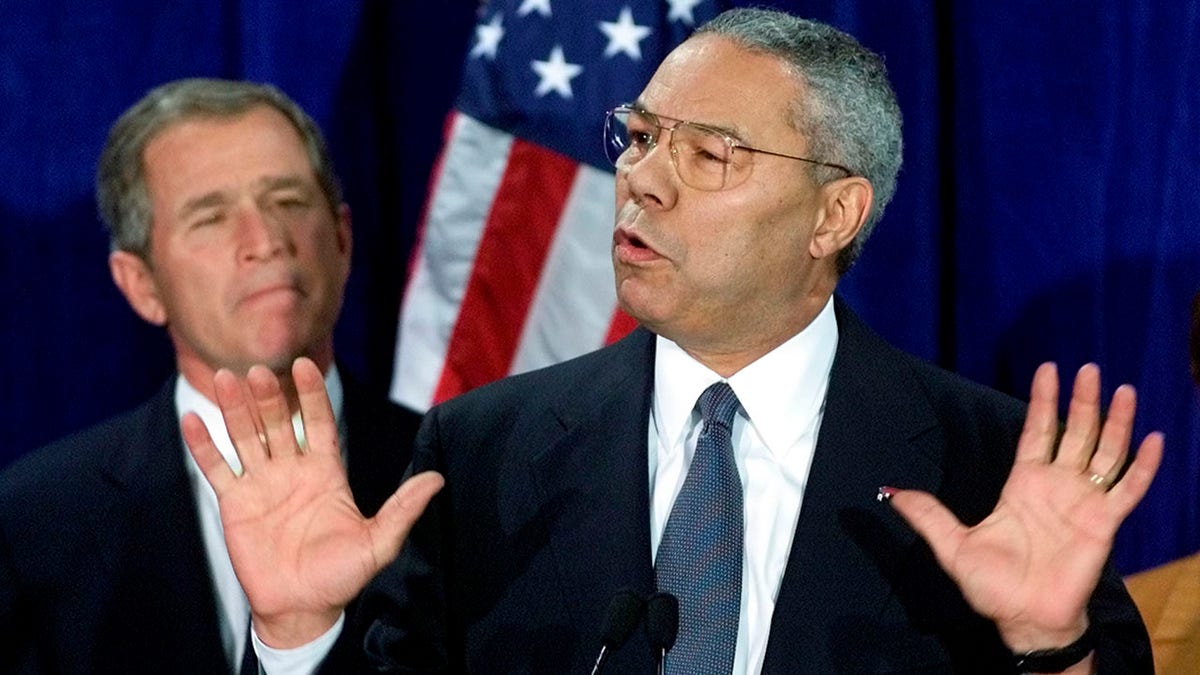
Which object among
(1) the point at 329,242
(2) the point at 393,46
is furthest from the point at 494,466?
(2) the point at 393,46

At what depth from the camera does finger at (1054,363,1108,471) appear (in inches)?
72.3

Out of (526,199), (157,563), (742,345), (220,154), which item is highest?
(220,154)

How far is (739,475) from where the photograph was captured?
2.00 meters

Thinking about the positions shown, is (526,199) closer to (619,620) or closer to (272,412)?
(272,412)

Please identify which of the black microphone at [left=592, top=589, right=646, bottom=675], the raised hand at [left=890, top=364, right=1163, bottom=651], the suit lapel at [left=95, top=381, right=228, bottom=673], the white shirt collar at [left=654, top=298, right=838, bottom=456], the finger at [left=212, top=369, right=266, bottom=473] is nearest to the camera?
the black microphone at [left=592, top=589, right=646, bottom=675]

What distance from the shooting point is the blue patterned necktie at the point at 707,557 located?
1.88 m

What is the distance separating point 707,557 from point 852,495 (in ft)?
0.64

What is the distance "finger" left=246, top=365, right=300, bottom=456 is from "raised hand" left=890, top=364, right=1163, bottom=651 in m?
0.70

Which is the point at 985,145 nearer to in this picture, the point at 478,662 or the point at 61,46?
the point at 478,662

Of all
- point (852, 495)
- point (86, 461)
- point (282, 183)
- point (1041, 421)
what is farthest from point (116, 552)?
point (1041, 421)

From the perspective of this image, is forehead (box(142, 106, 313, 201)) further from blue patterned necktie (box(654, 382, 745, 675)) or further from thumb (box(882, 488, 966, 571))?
thumb (box(882, 488, 966, 571))

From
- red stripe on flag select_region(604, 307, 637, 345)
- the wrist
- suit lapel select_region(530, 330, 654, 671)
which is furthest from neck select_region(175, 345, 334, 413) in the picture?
the wrist

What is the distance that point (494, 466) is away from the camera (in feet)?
6.88

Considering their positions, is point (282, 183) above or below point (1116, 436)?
above
